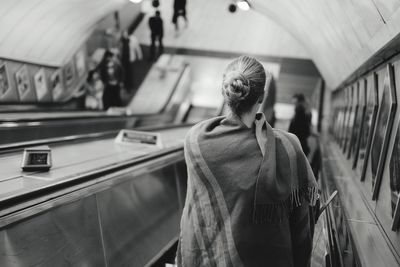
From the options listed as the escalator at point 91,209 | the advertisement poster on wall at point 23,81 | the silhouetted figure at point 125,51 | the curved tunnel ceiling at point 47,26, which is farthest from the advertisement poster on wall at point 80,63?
the escalator at point 91,209

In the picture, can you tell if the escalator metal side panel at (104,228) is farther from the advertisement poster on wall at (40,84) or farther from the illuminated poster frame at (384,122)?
the advertisement poster on wall at (40,84)

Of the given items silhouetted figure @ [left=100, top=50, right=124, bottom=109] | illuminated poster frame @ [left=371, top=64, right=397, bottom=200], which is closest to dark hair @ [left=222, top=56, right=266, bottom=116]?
illuminated poster frame @ [left=371, top=64, right=397, bottom=200]

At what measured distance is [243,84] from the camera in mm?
1752

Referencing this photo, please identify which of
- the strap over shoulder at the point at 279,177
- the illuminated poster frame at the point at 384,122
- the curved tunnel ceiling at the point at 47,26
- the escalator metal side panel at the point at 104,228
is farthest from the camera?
the curved tunnel ceiling at the point at 47,26

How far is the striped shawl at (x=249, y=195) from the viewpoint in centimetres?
176

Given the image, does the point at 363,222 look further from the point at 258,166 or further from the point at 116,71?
the point at 116,71

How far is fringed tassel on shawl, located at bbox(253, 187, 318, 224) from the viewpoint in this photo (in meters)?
1.75

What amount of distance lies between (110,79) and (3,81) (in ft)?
8.48

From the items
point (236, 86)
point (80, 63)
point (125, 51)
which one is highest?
point (125, 51)

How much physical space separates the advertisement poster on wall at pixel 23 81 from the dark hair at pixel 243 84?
9189 millimetres

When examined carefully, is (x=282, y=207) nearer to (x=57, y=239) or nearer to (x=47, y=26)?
(x=57, y=239)

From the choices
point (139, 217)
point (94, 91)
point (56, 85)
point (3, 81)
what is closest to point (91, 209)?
point (139, 217)

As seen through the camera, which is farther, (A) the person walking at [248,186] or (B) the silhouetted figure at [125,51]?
(B) the silhouetted figure at [125,51]

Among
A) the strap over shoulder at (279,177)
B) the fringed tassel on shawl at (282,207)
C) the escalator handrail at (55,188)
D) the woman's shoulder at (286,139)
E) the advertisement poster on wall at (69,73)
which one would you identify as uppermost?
the advertisement poster on wall at (69,73)
